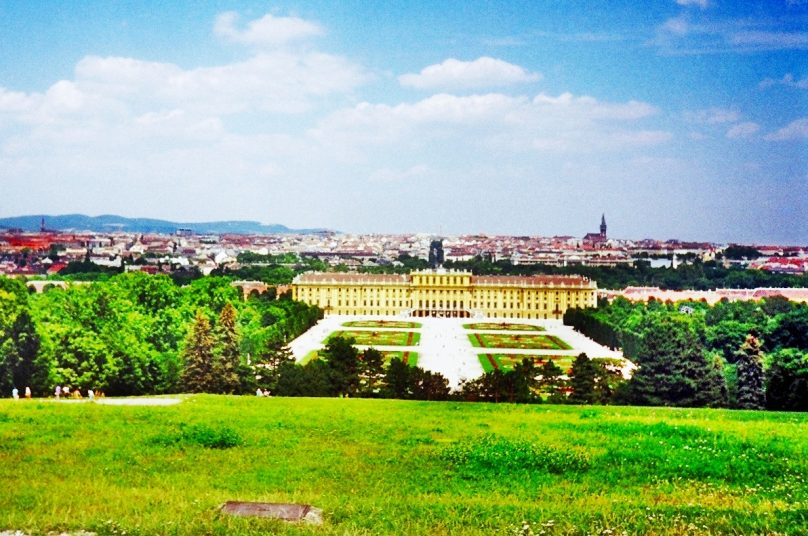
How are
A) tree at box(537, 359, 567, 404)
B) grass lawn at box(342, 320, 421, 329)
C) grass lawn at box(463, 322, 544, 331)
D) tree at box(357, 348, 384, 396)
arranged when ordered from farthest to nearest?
1. grass lawn at box(342, 320, 421, 329)
2. grass lawn at box(463, 322, 544, 331)
3. tree at box(537, 359, 567, 404)
4. tree at box(357, 348, 384, 396)

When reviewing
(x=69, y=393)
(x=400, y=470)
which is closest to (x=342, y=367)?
(x=69, y=393)

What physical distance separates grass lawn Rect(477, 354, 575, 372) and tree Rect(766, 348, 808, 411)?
11.0 ft

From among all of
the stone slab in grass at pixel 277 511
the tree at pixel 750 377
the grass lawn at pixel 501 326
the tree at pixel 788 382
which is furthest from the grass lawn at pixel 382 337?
the stone slab in grass at pixel 277 511

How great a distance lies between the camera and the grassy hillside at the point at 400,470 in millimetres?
4070

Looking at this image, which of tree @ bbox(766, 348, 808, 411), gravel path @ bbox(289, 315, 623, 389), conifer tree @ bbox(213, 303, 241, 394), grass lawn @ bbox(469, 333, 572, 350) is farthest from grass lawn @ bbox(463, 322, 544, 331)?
conifer tree @ bbox(213, 303, 241, 394)

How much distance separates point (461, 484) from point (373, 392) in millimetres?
7012

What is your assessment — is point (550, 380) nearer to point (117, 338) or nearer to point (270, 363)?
point (270, 363)

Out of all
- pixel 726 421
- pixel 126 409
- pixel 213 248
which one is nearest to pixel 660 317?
pixel 726 421

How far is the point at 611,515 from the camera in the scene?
13.5 ft

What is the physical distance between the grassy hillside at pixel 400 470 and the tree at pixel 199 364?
15.0ft

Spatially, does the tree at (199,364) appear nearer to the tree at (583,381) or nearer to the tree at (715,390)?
the tree at (583,381)

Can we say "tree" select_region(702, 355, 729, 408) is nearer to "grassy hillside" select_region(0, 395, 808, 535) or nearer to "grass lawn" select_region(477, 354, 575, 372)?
"grass lawn" select_region(477, 354, 575, 372)

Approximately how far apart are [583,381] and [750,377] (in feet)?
10.6

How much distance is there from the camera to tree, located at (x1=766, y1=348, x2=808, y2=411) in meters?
11.8
